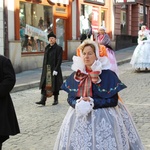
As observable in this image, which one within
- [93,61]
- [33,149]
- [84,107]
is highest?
[93,61]

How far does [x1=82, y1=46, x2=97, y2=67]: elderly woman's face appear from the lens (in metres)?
3.79

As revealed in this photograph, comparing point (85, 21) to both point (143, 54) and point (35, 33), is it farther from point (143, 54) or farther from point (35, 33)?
point (143, 54)

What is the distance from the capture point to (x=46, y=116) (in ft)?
24.7

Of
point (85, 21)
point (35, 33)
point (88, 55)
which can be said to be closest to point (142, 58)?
point (35, 33)

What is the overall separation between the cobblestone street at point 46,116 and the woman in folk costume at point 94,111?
1683 mm

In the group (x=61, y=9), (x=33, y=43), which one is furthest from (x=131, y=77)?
(x=61, y=9)

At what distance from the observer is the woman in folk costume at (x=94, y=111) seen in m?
3.66

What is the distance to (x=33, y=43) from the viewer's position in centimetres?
1611

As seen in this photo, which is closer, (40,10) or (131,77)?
(131,77)

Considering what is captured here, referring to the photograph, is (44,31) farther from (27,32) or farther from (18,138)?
(18,138)

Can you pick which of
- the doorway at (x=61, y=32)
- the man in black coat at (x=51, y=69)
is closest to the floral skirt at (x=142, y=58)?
the doorway at (x=61, y=32)

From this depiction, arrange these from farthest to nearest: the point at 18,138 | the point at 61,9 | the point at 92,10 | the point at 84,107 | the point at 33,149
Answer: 1. the point at 92,10
2. the point at 61,9
3. the point at 18,138
4. the point at 33,149
5. the point at 84,107

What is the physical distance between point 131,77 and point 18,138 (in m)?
8.02

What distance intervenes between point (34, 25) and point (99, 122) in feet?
42.1
